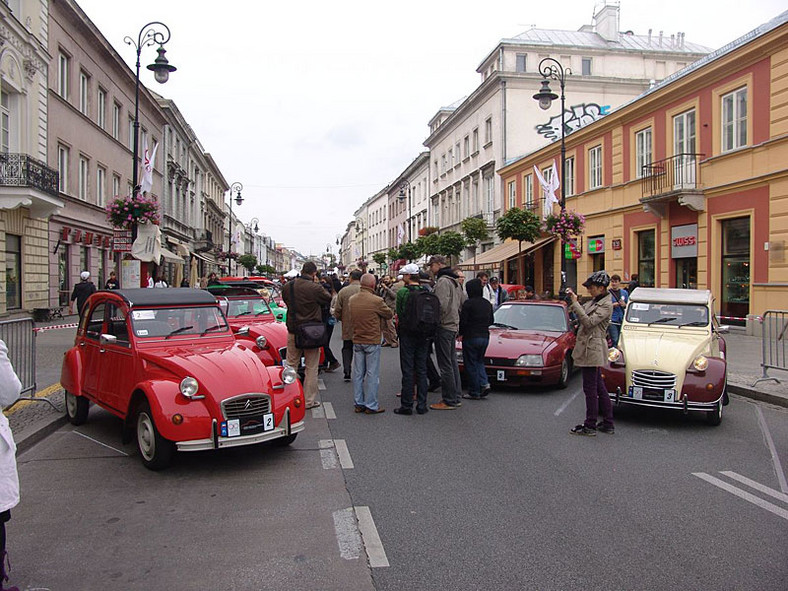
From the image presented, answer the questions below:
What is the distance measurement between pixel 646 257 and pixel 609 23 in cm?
2632

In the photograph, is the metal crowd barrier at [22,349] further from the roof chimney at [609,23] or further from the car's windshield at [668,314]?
the roof chimney at [609,23]

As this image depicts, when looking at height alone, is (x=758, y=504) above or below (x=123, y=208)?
below

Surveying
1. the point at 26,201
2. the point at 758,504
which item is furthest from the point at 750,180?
the point at 26,201

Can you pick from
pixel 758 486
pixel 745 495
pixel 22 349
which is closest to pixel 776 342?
pixel 758 486

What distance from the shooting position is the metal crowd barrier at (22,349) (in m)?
8.03

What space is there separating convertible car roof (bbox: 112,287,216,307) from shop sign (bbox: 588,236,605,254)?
22027mm

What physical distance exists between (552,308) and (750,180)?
10.4 metres

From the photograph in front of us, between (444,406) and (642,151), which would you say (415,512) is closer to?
(444,406)

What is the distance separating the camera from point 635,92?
3972 centimetres

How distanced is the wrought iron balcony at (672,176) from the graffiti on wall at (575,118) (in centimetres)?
1564

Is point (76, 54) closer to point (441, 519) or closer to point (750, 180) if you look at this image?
point (750, 180)

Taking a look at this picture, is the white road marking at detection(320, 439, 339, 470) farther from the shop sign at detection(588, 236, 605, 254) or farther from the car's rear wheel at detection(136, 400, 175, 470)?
the shop sign at detection(588, 236, 605, 254)

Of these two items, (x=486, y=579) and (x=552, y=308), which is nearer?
(x=486, y=579)

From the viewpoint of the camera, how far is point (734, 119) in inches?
742
